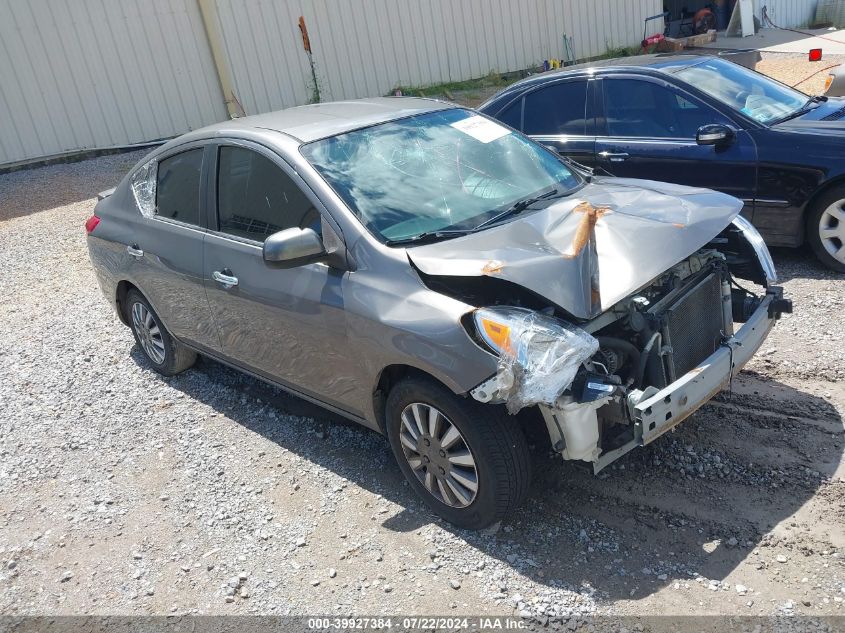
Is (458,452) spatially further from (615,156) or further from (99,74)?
(99,74)

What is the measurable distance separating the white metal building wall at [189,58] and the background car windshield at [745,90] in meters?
9.12

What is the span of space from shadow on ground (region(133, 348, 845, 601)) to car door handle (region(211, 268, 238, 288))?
103cm

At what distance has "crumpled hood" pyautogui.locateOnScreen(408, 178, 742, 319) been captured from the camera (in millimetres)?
3217

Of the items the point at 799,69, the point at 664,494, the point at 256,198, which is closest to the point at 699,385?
the point at 664,494

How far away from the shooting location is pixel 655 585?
10.1 ft

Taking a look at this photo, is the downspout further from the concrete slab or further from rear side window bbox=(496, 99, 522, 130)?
A: the concrete slab

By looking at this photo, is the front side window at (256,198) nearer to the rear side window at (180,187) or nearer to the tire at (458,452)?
the rear side window at (180,187)

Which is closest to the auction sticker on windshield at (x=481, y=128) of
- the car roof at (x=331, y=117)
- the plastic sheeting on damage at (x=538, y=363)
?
the car roof at (x=331, y=117)

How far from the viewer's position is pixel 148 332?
5617mm

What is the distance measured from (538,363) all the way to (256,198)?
2.06 m

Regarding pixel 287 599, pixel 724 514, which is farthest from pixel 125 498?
pixel 724 514

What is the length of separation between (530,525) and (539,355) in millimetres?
995

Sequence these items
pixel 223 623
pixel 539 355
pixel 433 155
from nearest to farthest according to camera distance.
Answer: pixel 539 355
pixel 223 623
pixel 433 155

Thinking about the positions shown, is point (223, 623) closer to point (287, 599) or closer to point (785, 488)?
point (287, 599)
